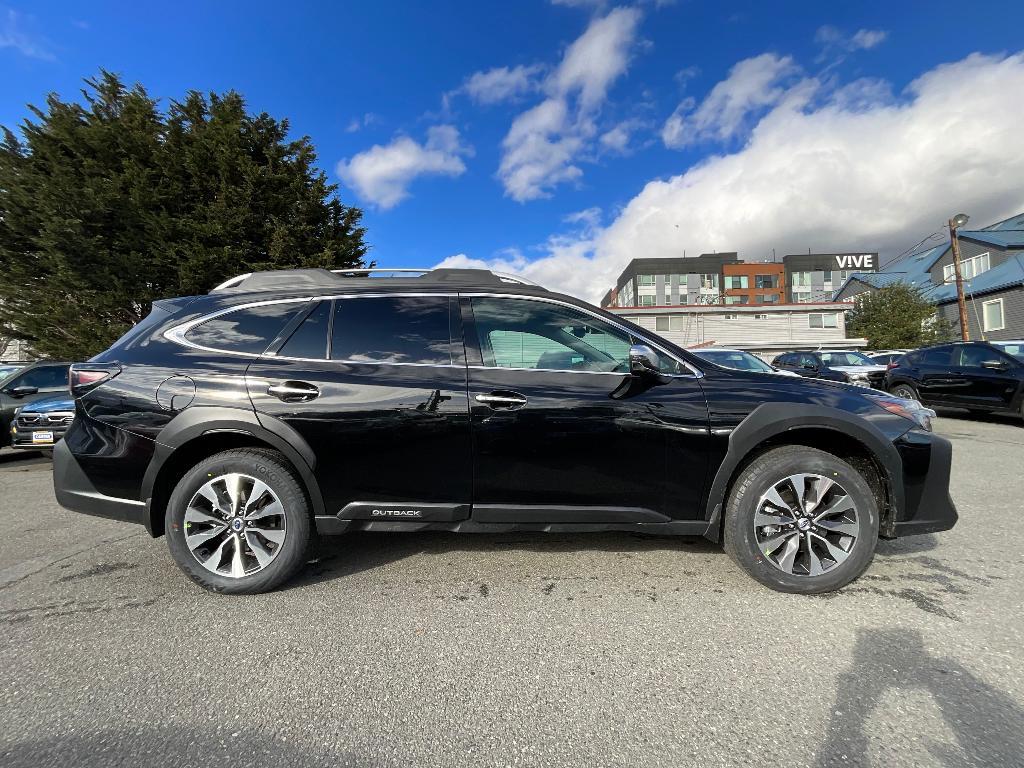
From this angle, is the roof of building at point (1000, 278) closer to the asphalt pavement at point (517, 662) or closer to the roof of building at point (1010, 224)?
the roof of building at point (1010, 224)

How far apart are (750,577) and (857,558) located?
557 mm

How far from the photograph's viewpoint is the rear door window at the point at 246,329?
2818 mm

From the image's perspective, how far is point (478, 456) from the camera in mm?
2635

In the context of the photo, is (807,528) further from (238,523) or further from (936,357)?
(936,357)

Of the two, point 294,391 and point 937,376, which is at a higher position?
point 294,391

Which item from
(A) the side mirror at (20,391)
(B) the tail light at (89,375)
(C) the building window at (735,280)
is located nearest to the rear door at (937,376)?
(B) the tail light at (89,375)

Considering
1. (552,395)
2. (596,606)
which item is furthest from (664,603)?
(552,395)

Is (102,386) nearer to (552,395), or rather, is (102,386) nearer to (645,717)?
(552,395)

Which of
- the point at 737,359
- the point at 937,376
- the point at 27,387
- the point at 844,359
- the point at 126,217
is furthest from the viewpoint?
the point at 844,359

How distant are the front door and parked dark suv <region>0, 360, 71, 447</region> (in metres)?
7.56

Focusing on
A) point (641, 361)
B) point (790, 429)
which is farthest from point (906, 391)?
point (641, 361)

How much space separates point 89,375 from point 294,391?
1229 mm

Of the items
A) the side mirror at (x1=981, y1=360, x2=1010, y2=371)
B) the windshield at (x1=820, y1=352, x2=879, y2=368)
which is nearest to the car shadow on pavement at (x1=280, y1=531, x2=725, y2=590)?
the side mirror at (x1=981, y1=360, x2=1010, y2=371)

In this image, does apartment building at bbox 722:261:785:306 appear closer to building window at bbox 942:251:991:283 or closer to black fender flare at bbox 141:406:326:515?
building window at bbox 942:251:991:283
